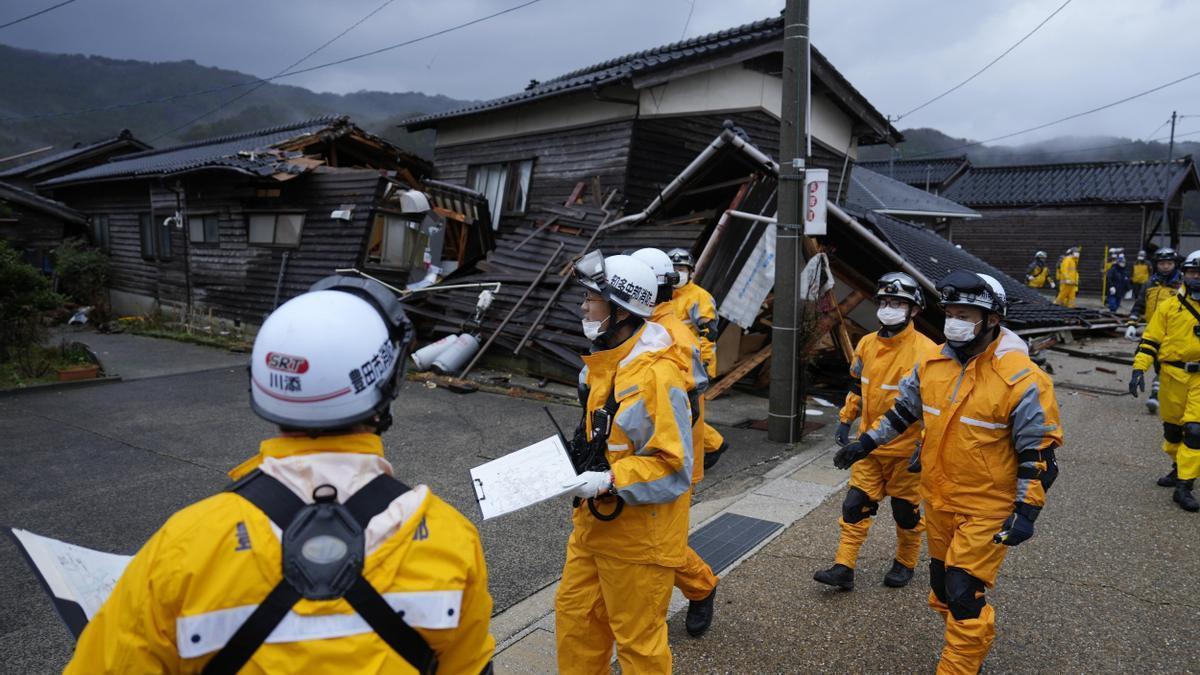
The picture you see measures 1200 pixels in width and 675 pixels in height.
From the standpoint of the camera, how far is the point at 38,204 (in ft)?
62.3

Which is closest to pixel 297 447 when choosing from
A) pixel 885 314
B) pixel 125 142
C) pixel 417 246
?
pixel 885 314

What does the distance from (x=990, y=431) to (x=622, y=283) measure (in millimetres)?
1840

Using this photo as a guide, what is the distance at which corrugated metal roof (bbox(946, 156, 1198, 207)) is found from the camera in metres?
26.8

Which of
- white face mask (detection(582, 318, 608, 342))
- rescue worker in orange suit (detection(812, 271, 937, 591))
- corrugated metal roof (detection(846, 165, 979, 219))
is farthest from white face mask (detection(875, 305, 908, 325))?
corrugated metal roof (detection(846, 165, 979, 219))

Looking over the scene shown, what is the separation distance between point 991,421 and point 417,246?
12055 mm

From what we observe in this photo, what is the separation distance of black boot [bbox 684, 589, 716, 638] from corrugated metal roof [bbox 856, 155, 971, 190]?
1225 inches

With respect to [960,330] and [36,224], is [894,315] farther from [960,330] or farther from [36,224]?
[36,224]

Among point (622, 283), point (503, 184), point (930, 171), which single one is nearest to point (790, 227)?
point (622, 283)

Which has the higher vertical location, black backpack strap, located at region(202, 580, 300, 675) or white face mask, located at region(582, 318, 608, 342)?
white face mask, located at region(582, 318, 608, 342)

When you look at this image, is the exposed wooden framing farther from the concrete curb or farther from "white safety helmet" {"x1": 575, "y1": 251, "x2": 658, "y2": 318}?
"white safety helmet" {"x1": 575, "y1": 251, "x2": 658, "y2": 318}

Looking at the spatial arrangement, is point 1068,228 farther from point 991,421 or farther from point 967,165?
point 991,421

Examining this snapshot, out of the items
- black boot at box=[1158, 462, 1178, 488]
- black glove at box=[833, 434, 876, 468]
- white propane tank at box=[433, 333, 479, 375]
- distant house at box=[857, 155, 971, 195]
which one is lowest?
black boot at box=[1158, 462, 1178, 488]

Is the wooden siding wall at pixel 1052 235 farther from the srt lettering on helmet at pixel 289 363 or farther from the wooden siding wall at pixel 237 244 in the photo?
the srt lettering on helmet at pixel 289 363

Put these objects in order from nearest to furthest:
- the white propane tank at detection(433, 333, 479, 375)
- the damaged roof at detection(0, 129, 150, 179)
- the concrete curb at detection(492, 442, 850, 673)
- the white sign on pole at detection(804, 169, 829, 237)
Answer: the concrete curb at detection(492, 442, 850, 673), the white sign on pole at detection(804, 169, 829, 237), the white propane tank at detection(433, 333, 479, 375), the damaged roof at detection(0, 129, 150, 179)
